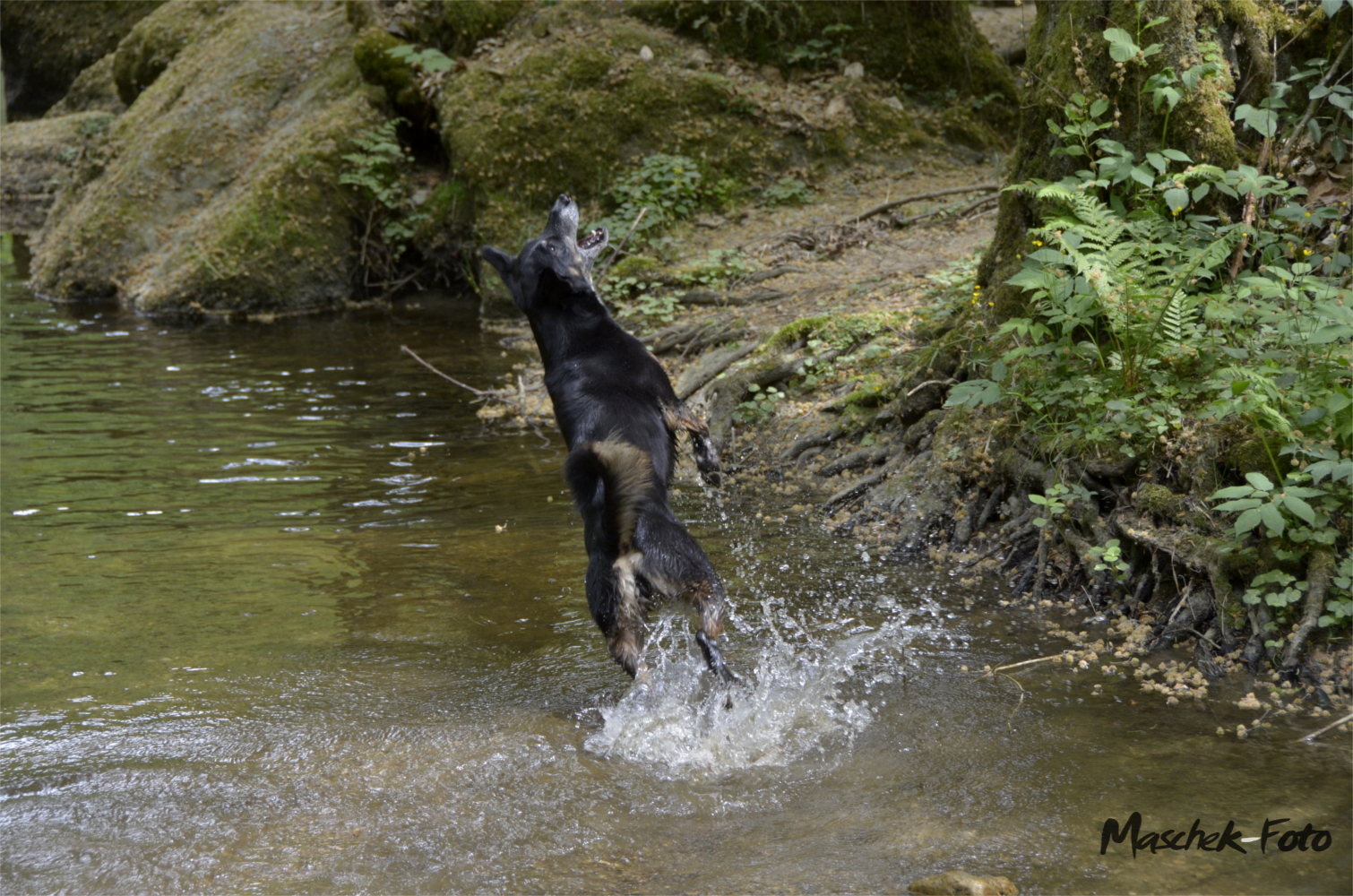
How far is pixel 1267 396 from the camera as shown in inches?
153

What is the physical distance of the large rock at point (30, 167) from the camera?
22219mm

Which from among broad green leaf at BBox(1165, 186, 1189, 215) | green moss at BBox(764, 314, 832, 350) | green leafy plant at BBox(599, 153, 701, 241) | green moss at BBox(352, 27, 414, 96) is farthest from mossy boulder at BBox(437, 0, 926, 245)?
broad green leaf at BBox(1165, 186, 1189, 215)

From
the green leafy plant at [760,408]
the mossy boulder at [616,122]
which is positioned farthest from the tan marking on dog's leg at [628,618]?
the mossy boulder at [616,122]

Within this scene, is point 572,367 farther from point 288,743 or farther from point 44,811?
point 44,811

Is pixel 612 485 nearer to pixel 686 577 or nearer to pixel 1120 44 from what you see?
pixel 686 577

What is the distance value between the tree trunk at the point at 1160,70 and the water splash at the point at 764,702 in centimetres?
213

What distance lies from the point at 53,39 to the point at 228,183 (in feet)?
54.3

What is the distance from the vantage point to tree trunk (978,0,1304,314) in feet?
15.8

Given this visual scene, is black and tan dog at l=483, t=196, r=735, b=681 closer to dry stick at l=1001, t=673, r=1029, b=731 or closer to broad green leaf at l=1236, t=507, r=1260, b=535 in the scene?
dry stick at l=1001, t=673, r=1029, b=731

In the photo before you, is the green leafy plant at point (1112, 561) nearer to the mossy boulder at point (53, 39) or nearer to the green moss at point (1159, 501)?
the green moss at point (1159, 501)

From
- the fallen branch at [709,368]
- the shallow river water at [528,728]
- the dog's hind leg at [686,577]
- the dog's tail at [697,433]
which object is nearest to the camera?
the shallow river water at [528,728]

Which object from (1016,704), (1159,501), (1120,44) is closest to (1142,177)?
(1120,44)

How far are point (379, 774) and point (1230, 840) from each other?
8.71 feet

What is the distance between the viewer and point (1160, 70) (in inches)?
190
